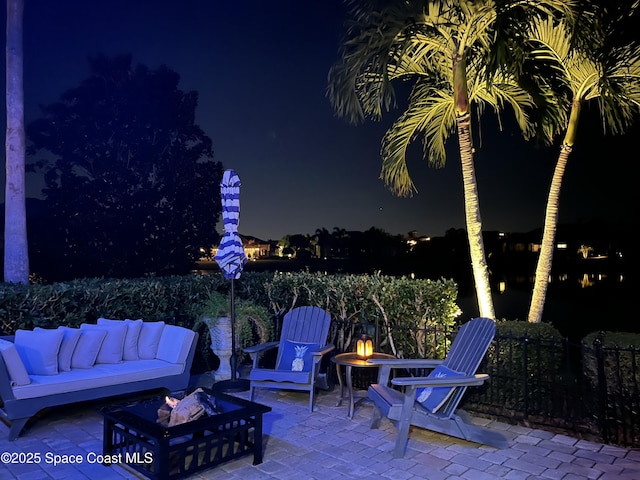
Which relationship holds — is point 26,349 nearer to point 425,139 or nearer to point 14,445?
point 14,445

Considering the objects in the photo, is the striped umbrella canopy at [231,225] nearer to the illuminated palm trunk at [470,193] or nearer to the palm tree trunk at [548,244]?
the illuminated palm trunk at [470,193]

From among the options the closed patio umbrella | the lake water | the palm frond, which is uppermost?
the palm frond

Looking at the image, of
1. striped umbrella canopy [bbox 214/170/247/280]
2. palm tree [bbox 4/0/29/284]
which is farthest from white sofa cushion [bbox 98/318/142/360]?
palm tree [bbox 4/0/29/284]

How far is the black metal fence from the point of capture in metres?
4.18

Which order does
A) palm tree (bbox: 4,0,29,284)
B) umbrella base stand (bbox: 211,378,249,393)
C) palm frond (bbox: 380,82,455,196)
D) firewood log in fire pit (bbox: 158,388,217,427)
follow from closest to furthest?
firewood log in fire pit (bbox: 158,388,217,427) → umbrella base stand (bbox: 211,378,249,393) → palm tree (bbox: 4,0,29,284) → palm frond (bbox: 380,82,455,196)

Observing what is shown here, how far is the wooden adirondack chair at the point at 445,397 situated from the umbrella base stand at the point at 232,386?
1.96 meters

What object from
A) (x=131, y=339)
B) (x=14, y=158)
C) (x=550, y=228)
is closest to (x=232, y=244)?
(x=131, y=339)

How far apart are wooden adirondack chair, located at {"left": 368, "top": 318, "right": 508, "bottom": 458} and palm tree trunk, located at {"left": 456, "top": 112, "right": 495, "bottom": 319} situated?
6.46ft

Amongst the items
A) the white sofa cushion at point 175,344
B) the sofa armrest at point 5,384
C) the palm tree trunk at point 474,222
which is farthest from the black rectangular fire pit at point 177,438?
the palm tree trunk at point 474,222

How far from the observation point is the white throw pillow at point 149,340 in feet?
17.7

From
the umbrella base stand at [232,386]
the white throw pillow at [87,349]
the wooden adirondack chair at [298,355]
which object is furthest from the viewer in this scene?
the umbrella base stand at [232,386]

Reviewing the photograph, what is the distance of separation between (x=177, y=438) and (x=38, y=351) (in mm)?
1817

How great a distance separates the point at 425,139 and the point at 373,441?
5.12 meters

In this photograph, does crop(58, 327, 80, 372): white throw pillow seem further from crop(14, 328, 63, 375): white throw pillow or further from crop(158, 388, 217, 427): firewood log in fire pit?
crop(158, 388, 217, 427): firewood log in fire pit
